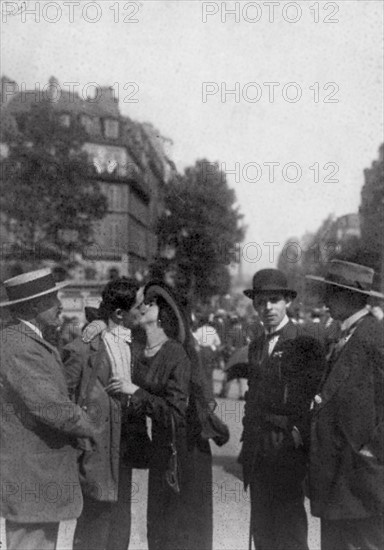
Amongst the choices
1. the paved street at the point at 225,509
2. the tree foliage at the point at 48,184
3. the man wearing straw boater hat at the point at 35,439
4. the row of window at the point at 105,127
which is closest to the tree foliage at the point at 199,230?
the tree foliage at the point at 48,184

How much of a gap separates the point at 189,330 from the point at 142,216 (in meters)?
67.8

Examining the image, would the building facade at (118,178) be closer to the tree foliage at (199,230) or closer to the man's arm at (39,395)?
the tree foliage at (199,230)

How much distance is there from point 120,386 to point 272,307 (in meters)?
0.94

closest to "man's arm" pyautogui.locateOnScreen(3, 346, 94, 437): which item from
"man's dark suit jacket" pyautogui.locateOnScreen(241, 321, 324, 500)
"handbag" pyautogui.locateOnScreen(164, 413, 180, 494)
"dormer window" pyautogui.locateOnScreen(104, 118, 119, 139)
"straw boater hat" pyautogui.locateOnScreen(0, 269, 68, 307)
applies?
"straw boater hat" pyautogui.locateOnScreen(0, 269, 68, 307)

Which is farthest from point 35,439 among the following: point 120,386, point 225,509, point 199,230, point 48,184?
point 48,184

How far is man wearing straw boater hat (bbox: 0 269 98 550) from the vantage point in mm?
3594

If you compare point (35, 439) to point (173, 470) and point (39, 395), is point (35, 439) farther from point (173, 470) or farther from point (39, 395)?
point (173, 470)

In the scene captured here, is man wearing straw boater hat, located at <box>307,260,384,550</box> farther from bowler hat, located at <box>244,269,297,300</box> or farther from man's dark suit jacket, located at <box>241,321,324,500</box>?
bowler hat, located at <box>244,269,297,300</box>

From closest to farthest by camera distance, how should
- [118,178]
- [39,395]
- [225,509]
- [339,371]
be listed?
[39,395], [339,371], [225,509], [118,178]

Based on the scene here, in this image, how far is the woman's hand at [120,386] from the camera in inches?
162

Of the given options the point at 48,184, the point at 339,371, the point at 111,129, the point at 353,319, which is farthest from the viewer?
the point at 111,129

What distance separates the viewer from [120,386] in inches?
163

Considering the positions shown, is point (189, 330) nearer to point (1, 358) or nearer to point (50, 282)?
point (50, 282)

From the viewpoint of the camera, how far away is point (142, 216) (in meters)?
71.8
